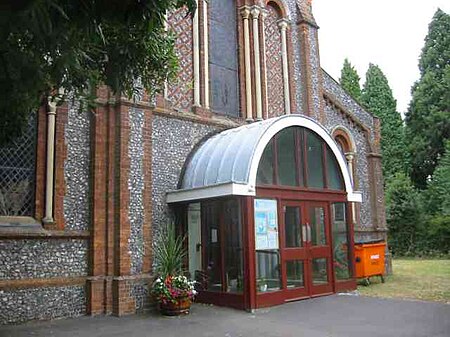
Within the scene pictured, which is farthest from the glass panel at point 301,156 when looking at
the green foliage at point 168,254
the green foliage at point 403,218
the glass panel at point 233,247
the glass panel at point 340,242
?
the green foliage at point 403,218

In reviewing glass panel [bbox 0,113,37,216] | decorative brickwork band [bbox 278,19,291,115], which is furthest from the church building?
decorative brickwork band [bbox 278,19,291,115]

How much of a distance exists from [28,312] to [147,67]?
5.61 meters

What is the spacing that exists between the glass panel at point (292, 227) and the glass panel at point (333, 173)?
5.28ft

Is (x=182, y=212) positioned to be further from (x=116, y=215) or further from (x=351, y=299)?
(x=351, y=299)

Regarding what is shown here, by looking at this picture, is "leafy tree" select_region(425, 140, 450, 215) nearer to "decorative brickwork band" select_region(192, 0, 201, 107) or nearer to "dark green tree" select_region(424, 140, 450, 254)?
"dark green tree" select_region(424, 140, 450, 254)

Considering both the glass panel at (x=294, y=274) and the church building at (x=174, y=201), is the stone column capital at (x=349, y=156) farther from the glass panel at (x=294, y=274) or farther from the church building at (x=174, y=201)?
the glass panel at (x=294, y=274)

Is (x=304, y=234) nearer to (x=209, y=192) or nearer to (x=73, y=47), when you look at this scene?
(x=209, y=192)

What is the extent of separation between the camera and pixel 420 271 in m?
19.1

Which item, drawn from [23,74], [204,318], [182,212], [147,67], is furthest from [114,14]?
[182,212]

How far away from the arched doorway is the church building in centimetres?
3

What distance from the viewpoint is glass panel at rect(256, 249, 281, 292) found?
1076 cm

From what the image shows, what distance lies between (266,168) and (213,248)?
2.23m

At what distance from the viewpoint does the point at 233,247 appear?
11.0 metres

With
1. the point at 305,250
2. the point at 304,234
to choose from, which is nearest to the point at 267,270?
the point at 305,250
